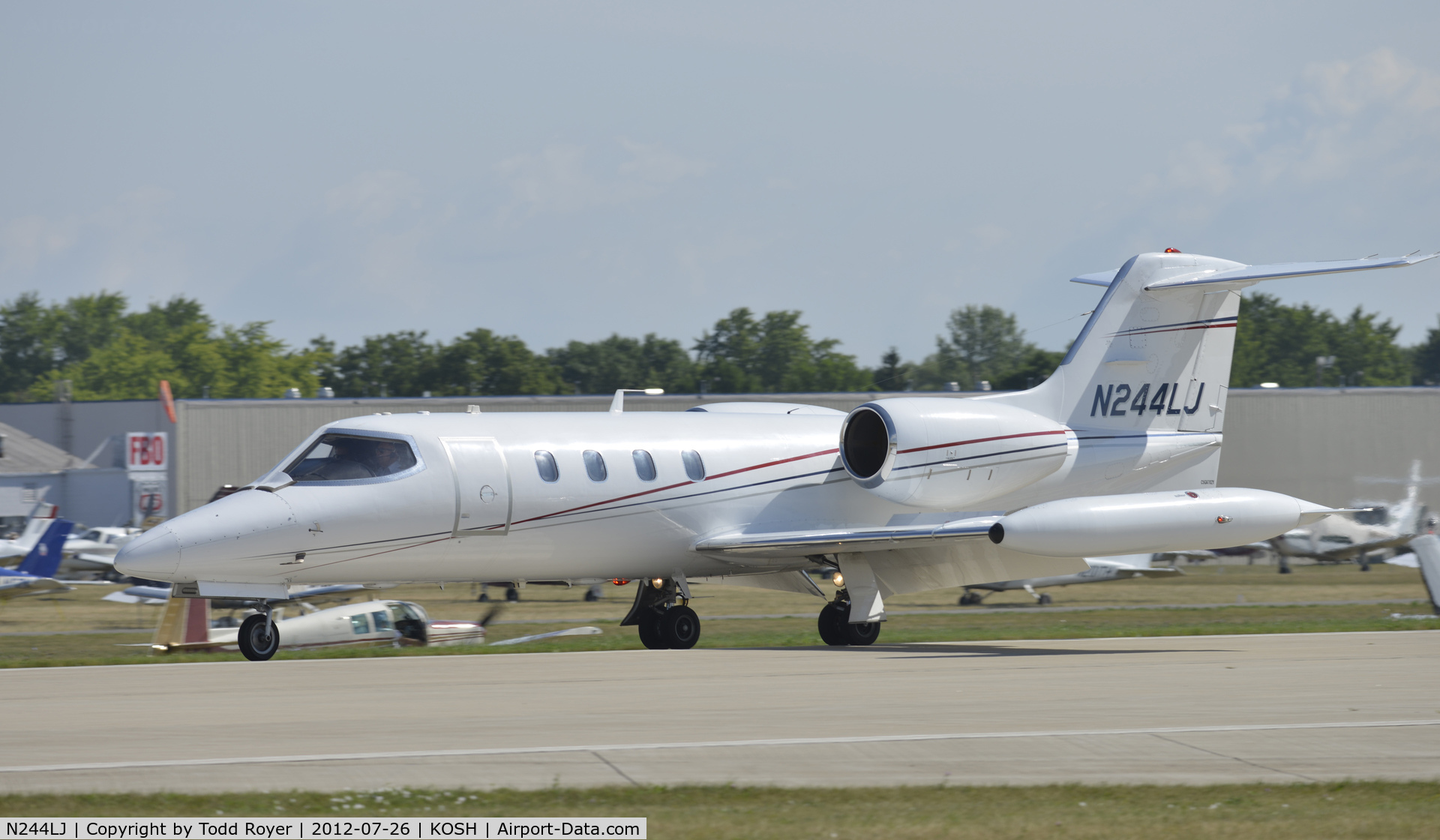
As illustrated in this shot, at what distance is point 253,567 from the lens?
16.4m

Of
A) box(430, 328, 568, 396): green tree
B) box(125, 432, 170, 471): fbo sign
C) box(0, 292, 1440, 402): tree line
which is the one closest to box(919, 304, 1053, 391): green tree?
box(0, 292, 1440, 402): tree line

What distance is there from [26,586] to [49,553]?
200cm

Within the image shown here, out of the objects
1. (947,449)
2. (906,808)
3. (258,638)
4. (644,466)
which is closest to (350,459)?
(258,638)

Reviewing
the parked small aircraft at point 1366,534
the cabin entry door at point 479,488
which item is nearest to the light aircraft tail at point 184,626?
the cabin entry door at point 479,488

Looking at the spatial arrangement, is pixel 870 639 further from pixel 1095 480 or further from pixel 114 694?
pixel 114 694

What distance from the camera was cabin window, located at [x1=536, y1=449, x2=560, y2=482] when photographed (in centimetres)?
1816

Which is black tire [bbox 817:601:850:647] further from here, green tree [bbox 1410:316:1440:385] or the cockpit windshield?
green tree [bbox 1410:316:1440:385]

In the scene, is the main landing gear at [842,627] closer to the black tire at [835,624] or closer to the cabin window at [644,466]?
the black tire at [835,624]

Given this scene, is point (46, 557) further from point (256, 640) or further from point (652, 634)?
point (256, 640)

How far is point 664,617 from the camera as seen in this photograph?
19719 mm

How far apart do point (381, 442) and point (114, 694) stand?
4.65 metres

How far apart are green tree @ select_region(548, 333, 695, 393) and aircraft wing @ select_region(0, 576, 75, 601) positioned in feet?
272

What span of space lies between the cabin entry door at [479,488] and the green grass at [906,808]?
8.94 m

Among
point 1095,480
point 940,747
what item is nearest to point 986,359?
point 1095,480
